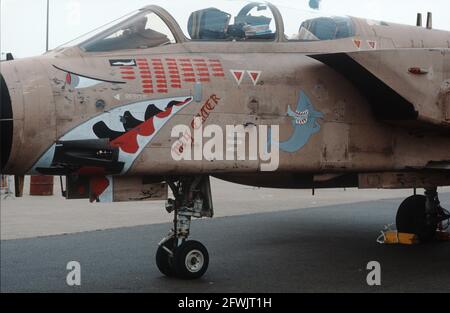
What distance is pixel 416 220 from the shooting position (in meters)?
10.9

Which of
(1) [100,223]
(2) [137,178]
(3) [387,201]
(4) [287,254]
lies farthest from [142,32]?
(3) [387,201]

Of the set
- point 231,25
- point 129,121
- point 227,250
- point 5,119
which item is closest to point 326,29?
point 231,25

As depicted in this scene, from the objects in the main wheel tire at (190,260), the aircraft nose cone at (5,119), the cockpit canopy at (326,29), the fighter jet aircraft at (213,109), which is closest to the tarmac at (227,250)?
the main wheel tire at (190,260)

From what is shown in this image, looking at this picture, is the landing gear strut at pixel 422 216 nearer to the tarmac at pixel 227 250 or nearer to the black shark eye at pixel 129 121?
the tarmac at pixel 227 250

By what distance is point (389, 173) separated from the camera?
26.2 ft

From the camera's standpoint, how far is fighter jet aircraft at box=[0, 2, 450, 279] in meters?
5.97

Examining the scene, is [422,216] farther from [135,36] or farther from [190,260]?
[135,36]

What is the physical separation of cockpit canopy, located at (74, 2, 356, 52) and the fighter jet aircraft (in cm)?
1

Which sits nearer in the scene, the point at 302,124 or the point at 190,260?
the point at 302,124

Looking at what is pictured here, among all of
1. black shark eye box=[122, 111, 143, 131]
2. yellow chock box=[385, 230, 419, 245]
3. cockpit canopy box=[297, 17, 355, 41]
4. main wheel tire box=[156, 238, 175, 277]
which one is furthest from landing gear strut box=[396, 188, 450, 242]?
black shark eye box=[122, 111, 143, 131]

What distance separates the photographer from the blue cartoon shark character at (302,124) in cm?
693

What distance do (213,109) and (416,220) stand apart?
547 cm

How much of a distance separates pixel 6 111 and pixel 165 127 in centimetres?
143

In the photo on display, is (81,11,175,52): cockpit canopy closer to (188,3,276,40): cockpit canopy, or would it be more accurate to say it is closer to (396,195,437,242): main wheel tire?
(188,3,276,40): cockpit canopy
